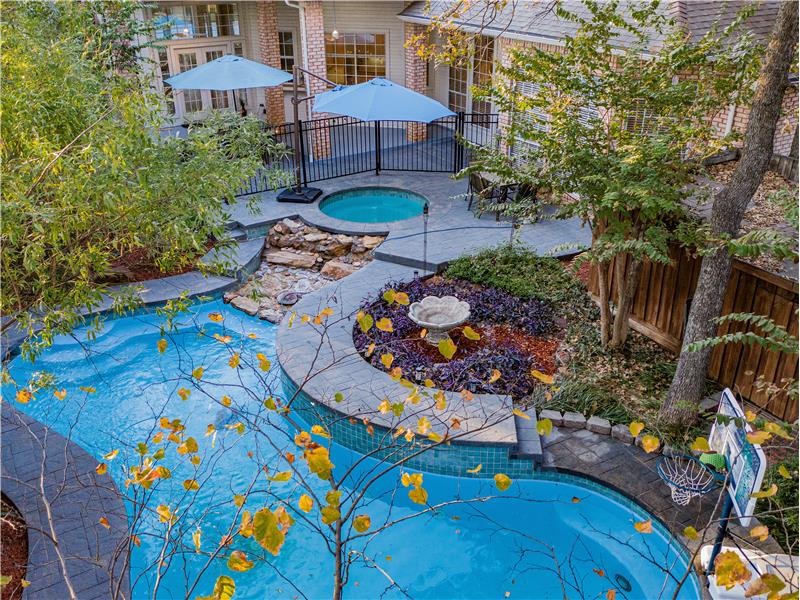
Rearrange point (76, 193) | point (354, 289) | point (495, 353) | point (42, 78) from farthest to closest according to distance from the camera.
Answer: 1. point (354, 289)
2. point (495, 353)
3. point (42, 78)
4. point (76, 193)

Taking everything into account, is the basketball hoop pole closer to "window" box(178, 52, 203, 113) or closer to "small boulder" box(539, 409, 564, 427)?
"small boulder" box(539, 409, 564, 427)

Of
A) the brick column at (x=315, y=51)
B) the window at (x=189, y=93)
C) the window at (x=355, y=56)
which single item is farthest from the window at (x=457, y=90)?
the window at (x=189, y=93)

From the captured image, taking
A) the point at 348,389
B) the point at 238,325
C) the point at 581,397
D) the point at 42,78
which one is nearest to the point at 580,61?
the point at 581,397

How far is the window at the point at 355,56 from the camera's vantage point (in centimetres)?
1798

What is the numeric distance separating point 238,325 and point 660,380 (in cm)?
583

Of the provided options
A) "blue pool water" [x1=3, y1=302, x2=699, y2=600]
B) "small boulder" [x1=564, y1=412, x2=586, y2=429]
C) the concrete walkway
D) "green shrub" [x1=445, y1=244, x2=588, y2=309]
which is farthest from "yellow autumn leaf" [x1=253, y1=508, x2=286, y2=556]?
"green shrub" [x1=445, y1=244, x2=588, y2=309]

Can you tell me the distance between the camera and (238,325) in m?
9.88

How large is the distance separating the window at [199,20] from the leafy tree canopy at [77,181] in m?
11.9

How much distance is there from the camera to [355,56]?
18172 mm

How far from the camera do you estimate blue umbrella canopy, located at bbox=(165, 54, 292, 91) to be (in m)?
12.7

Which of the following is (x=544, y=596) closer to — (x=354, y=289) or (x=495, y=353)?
(x=495, y=353)

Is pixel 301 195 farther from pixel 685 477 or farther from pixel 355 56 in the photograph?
pixel 685 477

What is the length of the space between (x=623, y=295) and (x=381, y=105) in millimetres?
6148

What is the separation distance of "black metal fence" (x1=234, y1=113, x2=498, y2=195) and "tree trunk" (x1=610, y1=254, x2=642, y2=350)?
6671 millimetres
